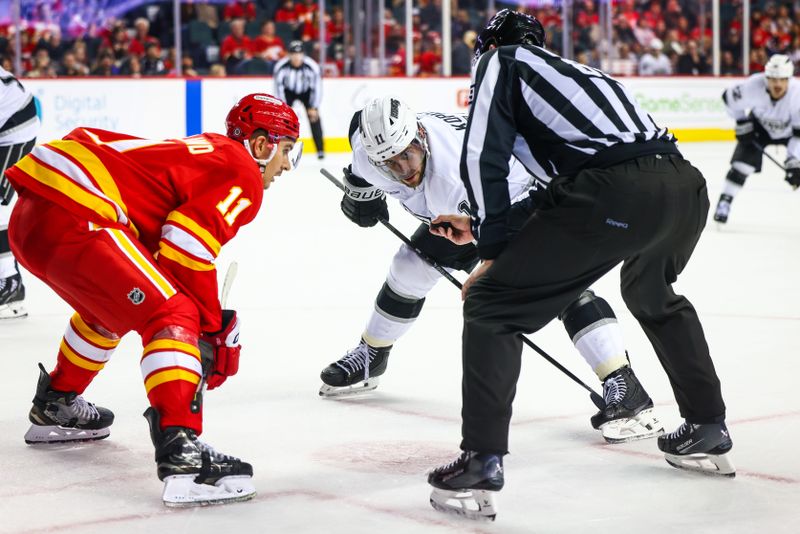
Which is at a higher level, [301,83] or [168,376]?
[168,376]

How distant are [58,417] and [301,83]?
1039 cm

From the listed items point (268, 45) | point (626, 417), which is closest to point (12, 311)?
point (626, 417)

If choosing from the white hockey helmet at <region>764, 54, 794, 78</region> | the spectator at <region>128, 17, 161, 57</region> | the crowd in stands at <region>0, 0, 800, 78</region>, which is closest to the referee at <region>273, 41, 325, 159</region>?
the crowd in stands at <region>0, 0, 800, 78</region>

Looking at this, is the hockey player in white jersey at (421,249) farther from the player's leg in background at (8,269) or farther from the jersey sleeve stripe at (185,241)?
the player's leg in background at (8,269)

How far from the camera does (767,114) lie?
877 centimetres

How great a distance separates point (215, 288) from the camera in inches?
112

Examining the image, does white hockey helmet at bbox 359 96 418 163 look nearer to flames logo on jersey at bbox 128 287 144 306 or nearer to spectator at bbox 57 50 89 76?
flames logo on jersey at bbox 128 287 144 306

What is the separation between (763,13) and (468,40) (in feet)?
18.0

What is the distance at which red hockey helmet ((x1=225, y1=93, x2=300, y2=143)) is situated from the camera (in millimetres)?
3016

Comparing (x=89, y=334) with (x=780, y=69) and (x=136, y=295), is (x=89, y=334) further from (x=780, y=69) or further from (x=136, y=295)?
(x=780, y=69)

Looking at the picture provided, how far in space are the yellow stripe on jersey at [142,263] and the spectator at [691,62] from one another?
1469cm

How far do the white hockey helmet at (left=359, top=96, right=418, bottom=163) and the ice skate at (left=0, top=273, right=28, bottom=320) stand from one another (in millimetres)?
2757

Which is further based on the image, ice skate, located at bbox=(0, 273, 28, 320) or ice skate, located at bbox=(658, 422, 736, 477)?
ice skate, located at bbox=(0, 273, 28, 320)

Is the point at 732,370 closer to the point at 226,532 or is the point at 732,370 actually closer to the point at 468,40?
the point at 226,532
